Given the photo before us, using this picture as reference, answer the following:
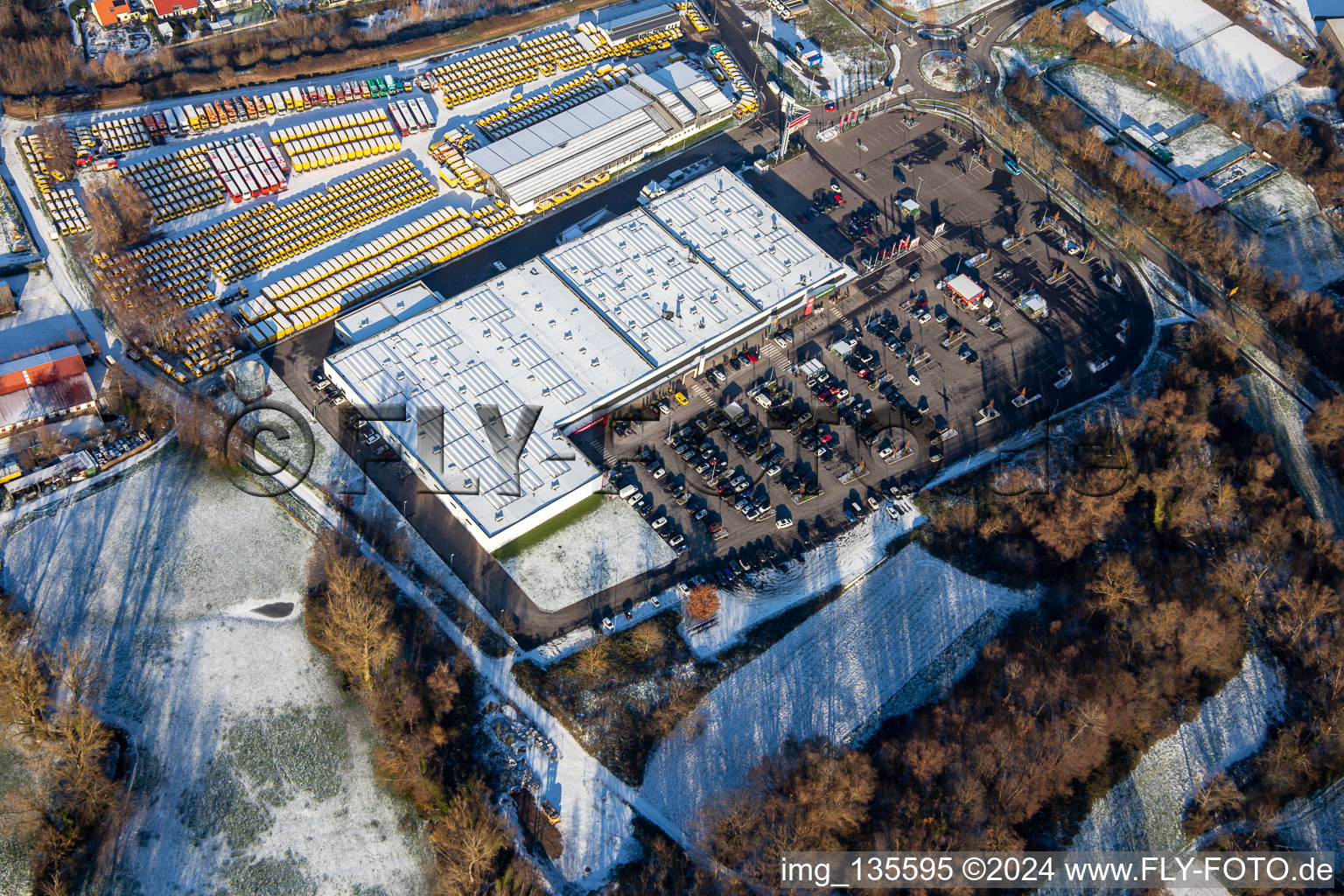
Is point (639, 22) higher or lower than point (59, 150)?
lower

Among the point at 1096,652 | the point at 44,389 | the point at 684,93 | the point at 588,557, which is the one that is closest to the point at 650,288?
the point at 588,557

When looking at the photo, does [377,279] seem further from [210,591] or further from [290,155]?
[210,591]

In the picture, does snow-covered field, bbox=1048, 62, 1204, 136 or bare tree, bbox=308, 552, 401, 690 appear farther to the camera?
snow-covered field, bbox=1048, 62, 1204, 136

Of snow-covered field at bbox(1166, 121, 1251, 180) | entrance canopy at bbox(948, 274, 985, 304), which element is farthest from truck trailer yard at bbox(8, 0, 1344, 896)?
entrance canopy at bbox(948, 274, 985, 304)

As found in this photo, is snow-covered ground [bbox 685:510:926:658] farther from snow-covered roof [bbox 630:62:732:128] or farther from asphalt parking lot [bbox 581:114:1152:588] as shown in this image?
snow-covered roof [bbox 630:62:732:128]

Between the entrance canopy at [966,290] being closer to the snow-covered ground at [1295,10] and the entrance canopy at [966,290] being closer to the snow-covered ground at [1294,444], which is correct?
the snow-covered ground at [1294,444]

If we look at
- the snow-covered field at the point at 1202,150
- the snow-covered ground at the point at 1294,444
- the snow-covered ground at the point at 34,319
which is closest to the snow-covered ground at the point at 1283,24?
the snow-covered field at the point at 1202,150

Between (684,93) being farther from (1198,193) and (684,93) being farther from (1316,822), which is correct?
(1316,822)
